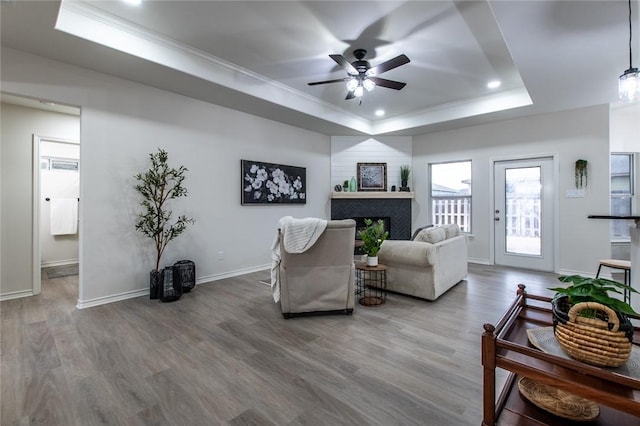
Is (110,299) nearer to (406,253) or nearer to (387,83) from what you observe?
(406,253)

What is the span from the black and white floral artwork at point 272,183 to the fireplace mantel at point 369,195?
820mm

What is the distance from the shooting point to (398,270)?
3.46m

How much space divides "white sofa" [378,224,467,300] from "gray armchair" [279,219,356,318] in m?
0.82

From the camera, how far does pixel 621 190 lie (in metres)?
4.85

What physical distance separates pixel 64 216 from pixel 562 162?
8.74 m

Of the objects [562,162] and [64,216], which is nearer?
[562,162]

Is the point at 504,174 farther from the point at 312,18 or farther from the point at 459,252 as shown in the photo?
the point at 312,18

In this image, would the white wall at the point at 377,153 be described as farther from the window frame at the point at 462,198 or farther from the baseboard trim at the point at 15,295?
the baseboard trim at the point at 15,295

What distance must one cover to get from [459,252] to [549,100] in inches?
104

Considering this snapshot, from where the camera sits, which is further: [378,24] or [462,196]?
[462,196]

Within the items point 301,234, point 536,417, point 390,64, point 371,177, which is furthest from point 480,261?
point 536,417

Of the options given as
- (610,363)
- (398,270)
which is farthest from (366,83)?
(610,363)

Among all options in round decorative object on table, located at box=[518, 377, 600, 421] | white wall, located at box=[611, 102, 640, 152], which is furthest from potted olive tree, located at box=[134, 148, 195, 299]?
white wall, located at box=[611, 102, 640, 152]

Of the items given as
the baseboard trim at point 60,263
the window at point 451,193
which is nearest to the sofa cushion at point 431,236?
the window at point 451,193
